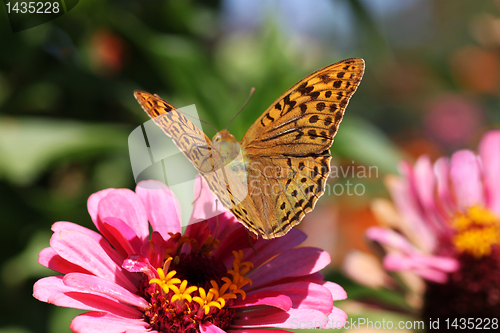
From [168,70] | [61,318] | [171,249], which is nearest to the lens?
[171,249]

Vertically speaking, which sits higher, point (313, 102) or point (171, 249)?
point (313, 102)

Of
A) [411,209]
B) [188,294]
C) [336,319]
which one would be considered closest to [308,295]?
[336,319]

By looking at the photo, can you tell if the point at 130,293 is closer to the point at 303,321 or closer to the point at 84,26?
Answer: the point at 303,321

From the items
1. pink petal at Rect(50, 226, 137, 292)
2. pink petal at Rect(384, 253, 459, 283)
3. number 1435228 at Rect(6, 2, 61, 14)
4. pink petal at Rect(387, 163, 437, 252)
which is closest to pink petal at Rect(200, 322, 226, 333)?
pink petal at Rect(50, 226, 137, 292)

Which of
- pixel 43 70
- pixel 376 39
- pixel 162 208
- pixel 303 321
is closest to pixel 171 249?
pixel 162 208

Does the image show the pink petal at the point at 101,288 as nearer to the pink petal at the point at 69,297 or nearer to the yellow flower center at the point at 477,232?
the pink petal at the point at 69,297

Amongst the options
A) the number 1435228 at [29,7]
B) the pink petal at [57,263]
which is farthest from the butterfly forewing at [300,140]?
the number 1435228 at [29,7]
